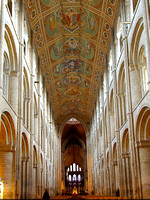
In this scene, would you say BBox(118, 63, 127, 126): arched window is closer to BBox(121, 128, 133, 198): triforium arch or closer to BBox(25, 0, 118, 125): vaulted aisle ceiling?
BBox(121, 128, 133, 198): triforium arch

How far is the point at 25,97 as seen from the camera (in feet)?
76.9

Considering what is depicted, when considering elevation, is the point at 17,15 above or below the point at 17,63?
above

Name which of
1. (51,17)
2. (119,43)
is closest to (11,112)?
(119,43)

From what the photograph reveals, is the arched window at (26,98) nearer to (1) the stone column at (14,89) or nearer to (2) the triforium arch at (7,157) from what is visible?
(1) the stone column at (14,89)

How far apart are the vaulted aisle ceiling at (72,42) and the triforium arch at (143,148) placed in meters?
10.3

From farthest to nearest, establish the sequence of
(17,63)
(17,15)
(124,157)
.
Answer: (124,157), (17,15), (17,63)

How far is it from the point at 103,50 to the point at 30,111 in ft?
33.8

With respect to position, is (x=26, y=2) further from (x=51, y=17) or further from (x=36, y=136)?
(x=36, y=136)

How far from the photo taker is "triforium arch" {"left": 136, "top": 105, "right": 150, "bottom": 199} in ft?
55.7

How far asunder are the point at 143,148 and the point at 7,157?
7.58m

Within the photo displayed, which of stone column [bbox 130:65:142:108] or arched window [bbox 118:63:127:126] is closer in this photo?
stone column [bbox 130:65:142:108]

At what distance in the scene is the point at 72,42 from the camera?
107ft

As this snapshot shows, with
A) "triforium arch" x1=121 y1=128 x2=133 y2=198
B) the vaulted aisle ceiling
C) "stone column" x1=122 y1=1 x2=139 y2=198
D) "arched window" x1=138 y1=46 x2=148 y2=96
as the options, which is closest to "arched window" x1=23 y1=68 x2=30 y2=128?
the vaulted aisle ceiling

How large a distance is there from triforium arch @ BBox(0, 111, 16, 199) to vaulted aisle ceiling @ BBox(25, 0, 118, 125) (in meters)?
10.6
